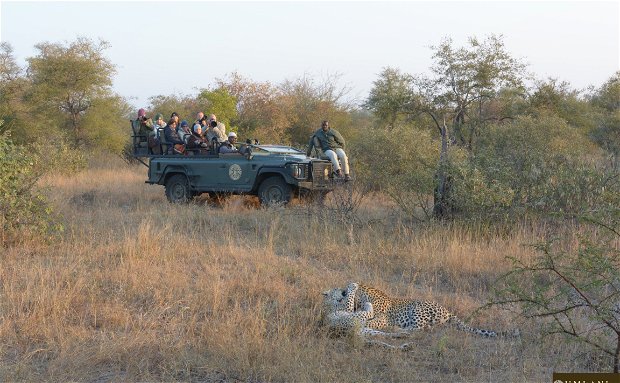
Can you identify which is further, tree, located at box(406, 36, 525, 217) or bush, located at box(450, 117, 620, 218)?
tree, located at box(406, 36, 525, 217)

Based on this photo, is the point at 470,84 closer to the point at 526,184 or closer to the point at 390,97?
the point at 390,97

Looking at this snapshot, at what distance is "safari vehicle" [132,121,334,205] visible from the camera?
12.1 metres

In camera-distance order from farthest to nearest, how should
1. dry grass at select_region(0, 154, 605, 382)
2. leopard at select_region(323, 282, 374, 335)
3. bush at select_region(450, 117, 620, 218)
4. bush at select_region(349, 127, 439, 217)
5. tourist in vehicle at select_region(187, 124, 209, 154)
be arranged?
tourist in vehicle at select_region(187, 124, 209, 154) → bush at select_region(349, 127, 439, 217) → bush at select_region(450, 117, 620, 218) → leopard at select_region(323, 282, 374, 335) → dry grass at select_region(0, 154, 605, 382)

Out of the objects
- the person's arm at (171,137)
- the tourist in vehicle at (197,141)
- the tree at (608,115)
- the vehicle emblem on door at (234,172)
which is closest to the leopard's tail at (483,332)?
the vehicle emblem on door at (234,172)

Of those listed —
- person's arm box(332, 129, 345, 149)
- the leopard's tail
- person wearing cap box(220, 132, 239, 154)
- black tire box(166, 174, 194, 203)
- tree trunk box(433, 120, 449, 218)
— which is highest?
person's arm box(332, 129, 345, 149)

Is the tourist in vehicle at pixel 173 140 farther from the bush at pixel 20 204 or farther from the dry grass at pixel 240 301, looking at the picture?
the bush at pixel 20 204

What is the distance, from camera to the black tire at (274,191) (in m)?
12.1

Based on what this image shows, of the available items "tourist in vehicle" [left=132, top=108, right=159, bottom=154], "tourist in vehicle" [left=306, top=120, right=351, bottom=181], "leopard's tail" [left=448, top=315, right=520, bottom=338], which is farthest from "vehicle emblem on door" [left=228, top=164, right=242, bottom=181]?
"leopard's tail" [left=448, top=315, right=520, bottom=338]

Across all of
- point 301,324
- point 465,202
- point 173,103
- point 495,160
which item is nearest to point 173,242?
point 301,324

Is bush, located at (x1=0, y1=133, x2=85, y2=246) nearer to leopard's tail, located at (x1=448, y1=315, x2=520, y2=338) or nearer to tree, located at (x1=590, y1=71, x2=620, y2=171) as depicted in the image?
leopard's tail, located at (x1=448, y1=315, x2=520, y2=338)

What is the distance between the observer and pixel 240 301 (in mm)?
6176

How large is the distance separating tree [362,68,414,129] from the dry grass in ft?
47.3

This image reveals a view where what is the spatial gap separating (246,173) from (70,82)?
549 inches

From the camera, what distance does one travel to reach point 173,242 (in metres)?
8.13
